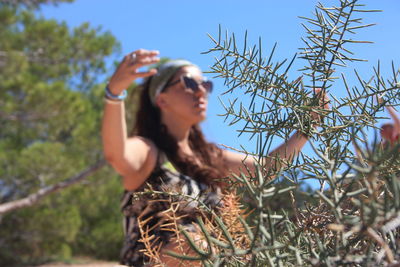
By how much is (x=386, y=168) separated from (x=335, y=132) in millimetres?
58

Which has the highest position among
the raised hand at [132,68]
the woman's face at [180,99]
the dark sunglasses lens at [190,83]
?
the raised hand at [132,68]

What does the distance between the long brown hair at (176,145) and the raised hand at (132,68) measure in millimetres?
395

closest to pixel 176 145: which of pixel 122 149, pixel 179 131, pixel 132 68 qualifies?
pixel 179 131

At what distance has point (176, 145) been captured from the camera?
75.5 inches

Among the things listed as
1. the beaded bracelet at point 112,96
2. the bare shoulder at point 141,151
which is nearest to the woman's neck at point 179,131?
the bare shoulder at point 141,151

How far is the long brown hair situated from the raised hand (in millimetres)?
395

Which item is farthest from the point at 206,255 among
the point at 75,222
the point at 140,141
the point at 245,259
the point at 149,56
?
the point at 75,222

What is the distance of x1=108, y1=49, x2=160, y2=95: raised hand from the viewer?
1.33 m

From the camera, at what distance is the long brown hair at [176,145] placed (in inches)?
68.7

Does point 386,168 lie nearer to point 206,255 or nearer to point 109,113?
point 206,255

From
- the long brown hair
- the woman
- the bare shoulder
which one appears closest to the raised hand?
the woman

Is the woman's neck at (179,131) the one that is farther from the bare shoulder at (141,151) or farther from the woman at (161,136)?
the bare shoulder at (141,151)

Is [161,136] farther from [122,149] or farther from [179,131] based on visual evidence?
[122,149]

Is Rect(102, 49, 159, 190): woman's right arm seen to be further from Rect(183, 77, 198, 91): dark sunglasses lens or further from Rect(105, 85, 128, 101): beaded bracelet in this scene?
Rect(183, 77, 198, 91): dark sunglasses lens
